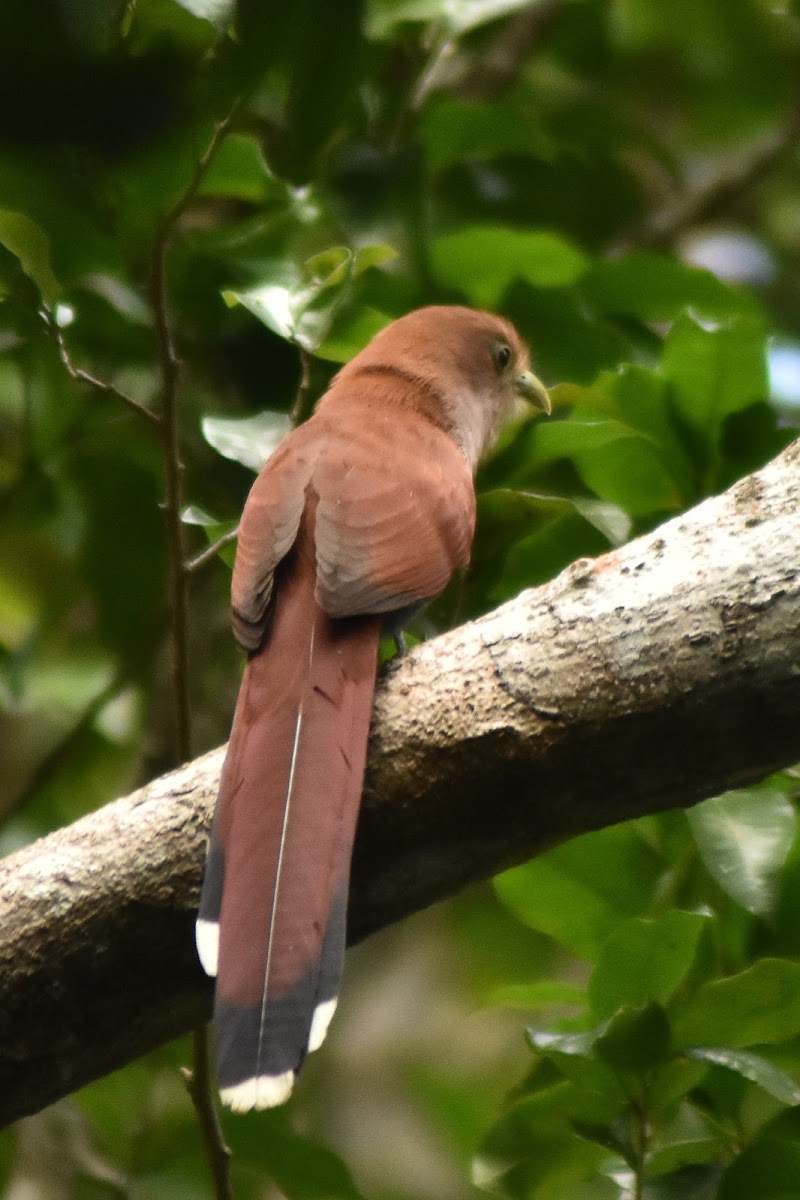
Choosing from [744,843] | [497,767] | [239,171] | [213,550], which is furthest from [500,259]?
[497,767]

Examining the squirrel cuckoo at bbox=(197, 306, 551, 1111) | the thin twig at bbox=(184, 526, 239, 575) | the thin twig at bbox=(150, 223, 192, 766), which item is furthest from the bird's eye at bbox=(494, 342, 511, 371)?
the thin twig at bbox=(150, 223, 192, 766)

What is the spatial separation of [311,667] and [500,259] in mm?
1349

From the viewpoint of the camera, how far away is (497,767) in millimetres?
1807

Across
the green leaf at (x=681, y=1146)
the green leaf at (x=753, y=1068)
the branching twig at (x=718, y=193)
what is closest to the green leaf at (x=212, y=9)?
the green leaf at (x=753, y=1068)

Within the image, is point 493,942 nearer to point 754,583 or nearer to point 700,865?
point 700,865

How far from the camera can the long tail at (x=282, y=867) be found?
5.61 ft

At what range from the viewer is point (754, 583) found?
173 cm

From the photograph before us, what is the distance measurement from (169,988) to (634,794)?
0.67 m

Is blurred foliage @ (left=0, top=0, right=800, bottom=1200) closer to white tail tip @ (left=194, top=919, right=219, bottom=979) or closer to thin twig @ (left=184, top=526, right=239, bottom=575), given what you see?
thin twig @ (left=184, top=526, right=239, bottom=575)

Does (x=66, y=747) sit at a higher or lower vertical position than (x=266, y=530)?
lower

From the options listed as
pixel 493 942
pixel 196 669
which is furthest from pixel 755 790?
pixel 493 942

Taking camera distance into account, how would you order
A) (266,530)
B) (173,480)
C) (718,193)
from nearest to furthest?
(173,480), (266,530), (718,193)

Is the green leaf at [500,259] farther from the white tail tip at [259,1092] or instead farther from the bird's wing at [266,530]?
the white tail tip at [259,1092]

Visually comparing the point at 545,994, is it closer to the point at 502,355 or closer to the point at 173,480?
the point at 173,480
